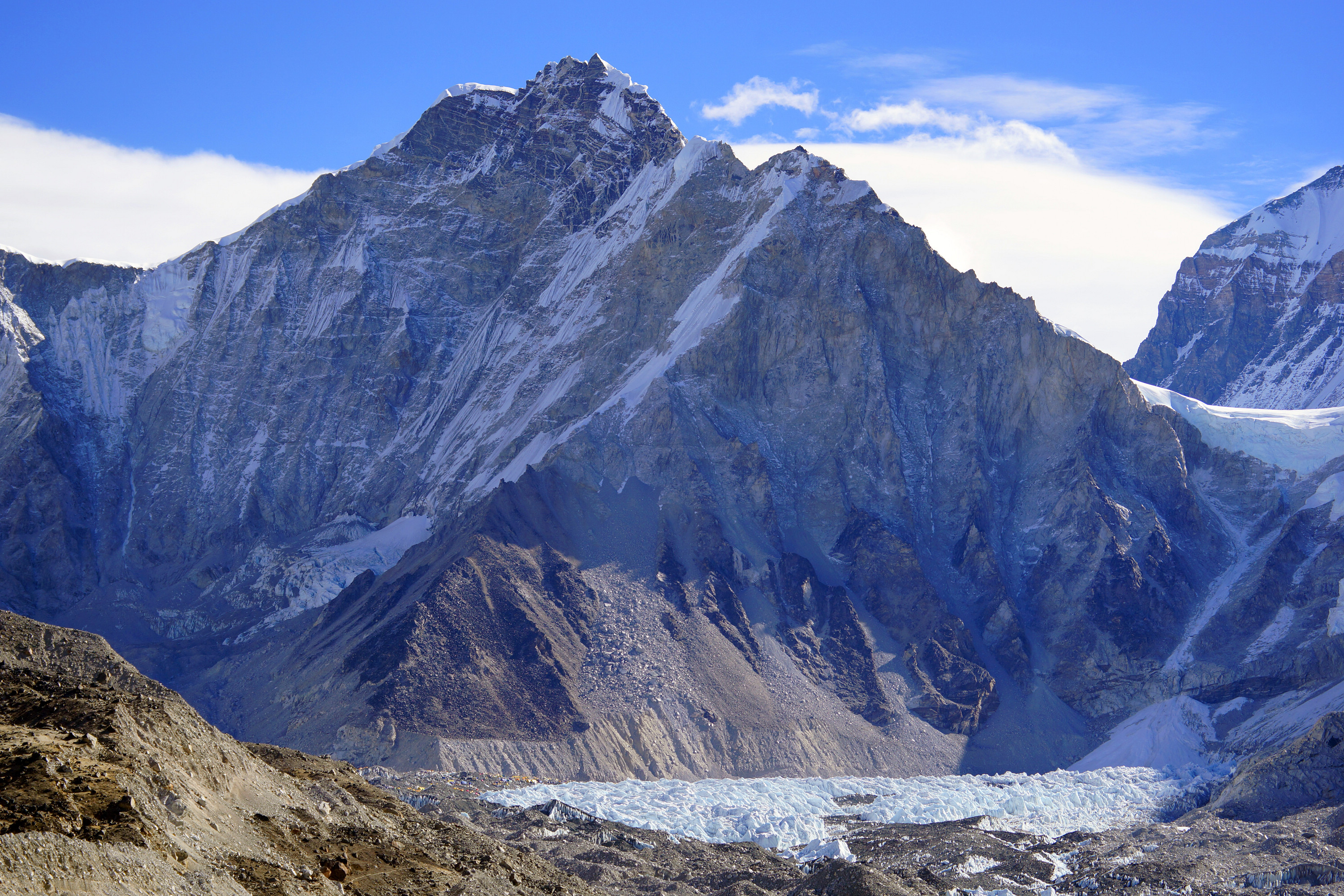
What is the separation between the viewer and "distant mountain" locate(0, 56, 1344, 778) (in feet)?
374

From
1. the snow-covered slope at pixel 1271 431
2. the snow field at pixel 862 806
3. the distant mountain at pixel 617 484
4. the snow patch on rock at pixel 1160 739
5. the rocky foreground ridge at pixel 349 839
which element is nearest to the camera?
the rocky foreground ridge at pixel 349 839

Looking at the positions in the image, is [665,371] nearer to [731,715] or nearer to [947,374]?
[947,374]

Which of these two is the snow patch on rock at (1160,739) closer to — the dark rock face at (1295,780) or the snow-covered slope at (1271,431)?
the dark rock face at (1295,780)

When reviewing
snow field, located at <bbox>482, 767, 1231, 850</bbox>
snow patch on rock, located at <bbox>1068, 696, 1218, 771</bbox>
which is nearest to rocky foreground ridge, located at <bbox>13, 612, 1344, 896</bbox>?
snow field, located at <bbox>482, 767, 1231, 850</bbox>

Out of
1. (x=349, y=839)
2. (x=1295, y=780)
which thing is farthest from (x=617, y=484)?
(x=349, y=839)

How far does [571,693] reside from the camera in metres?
110

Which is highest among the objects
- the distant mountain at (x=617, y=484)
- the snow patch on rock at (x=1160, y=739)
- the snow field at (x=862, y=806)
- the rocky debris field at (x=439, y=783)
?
the distant mountain at (x=617, y=484)

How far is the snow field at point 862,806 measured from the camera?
3383 inches

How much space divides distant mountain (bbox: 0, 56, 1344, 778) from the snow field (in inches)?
306

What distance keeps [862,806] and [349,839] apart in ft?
206

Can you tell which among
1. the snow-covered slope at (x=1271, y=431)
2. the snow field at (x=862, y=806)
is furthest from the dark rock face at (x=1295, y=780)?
the snow-covered slope at (x=1271, y=431)

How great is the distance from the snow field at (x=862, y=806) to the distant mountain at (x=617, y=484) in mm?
7763

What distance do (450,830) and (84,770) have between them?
1887 cm

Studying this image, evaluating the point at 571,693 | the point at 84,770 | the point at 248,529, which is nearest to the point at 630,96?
the point at 248,529
